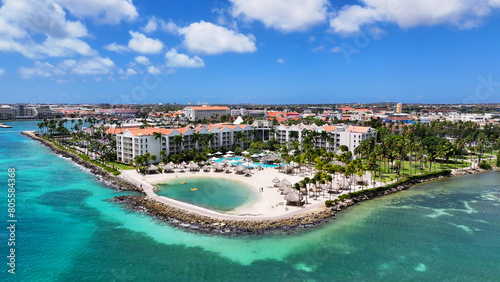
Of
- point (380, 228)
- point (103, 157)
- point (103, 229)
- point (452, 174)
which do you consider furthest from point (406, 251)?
point (103, 157)

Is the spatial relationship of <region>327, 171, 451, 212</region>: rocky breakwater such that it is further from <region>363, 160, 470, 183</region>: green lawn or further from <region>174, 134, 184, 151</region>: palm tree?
<region>174, 134, 184, 151</region>: palm tree

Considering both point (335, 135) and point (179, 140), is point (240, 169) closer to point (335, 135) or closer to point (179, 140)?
point (179, 140)

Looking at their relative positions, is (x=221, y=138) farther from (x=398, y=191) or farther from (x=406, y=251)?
(x=406, y=251)

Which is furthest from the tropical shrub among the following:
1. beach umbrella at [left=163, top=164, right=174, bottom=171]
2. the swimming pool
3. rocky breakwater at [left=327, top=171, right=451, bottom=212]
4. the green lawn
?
beach umbrella at [left=163, top=164, right=174, bottom=171]

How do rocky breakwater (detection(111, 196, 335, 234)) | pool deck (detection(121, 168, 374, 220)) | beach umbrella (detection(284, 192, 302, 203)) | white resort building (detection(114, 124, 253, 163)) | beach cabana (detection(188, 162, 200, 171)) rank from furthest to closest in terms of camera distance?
white resort building (detection(114, 124, 253, 163)) → beach cabana (detection(188, 162, 200, 171)) → beach umbrella (detection(284, 192, 302, 203)) → pool deck (detection(121, 168, 374, 220)) → rocky breakwater (detection(111, 196, 335, 234))

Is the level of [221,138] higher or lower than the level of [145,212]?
higher

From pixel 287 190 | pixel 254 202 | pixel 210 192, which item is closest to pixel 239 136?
pixel 210 192
